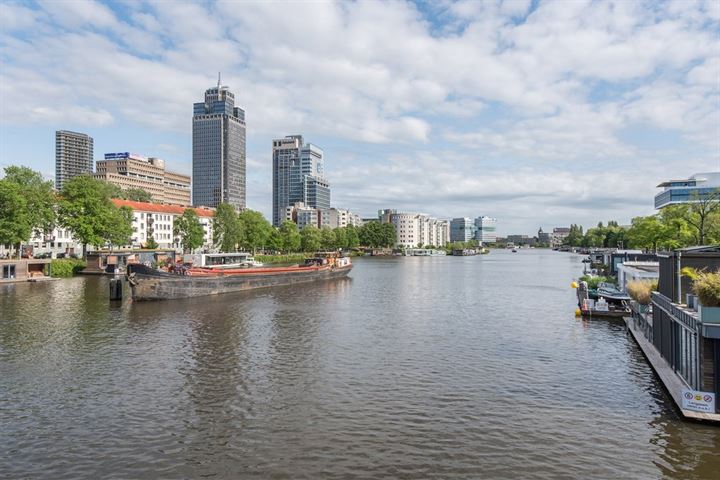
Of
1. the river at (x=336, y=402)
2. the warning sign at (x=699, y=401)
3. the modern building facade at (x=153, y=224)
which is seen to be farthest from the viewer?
the modern building facade at (x=153, y=224)

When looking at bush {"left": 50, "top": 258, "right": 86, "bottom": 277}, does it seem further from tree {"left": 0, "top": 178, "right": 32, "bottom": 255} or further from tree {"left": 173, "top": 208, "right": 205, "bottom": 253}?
tree {"left": 173, "top": 208, "right": 205, "bottom": 253}

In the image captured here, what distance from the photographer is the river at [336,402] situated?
58.0 ft

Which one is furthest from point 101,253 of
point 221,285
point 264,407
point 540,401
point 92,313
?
point 540,401

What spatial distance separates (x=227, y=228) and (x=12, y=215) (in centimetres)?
5815

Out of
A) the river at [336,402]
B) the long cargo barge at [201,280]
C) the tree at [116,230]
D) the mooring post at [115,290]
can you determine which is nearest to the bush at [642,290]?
the river at [336,402]

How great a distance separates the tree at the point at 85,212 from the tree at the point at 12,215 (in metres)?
10.4

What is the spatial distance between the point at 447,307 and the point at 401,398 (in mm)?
34087

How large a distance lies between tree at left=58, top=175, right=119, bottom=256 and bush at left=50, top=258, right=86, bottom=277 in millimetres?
5833

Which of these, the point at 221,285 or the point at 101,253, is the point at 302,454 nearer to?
the point at 221,285

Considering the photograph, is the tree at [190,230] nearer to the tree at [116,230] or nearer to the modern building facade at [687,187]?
the tree at [116,230]

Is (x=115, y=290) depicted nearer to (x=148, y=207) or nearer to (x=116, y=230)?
(x=116, y=230)

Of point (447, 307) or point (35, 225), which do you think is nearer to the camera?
point (447, 307)

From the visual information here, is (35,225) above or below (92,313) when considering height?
above

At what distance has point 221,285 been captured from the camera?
71938 millimetres
